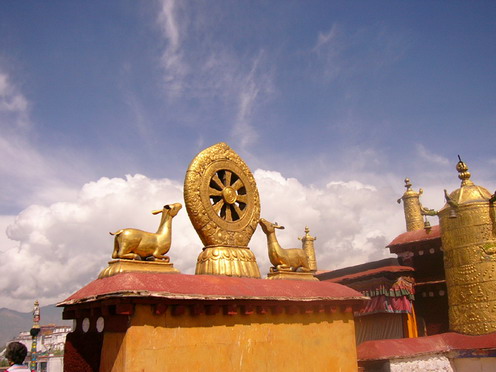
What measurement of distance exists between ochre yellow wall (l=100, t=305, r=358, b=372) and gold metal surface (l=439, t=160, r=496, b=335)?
249 inches

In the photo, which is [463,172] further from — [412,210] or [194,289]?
[194,289]

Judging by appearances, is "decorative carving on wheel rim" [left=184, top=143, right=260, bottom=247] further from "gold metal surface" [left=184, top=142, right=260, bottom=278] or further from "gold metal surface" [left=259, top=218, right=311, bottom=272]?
"gold metal surface" [left=259, top=218, right=311, bottom=272]

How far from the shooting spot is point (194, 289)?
9109 millimetres

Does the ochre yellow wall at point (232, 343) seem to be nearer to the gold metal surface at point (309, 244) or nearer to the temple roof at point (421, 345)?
the temple roof at point (421, 345)

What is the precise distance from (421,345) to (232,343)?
8439mm

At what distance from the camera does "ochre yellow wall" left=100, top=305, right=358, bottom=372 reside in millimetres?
8250

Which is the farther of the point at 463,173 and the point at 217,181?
the point at 463,173

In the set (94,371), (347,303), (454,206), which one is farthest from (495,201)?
(94,371)

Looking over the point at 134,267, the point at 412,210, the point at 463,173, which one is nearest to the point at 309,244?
the point at 412,210

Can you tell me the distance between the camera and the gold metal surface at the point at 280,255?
12.1 meters

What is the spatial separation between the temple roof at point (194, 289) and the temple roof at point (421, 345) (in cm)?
377

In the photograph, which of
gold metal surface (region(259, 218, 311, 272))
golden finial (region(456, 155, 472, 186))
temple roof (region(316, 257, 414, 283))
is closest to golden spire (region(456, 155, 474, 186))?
golden finial (region(456, 155, 472, 186))

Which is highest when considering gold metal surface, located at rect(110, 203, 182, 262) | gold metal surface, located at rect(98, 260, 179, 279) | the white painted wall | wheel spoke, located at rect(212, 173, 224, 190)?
wheel spoke, located at rect(212, 173, 224, 190)

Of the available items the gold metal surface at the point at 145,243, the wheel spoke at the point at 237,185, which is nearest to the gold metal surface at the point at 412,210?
the wheel spoke at the point at 237,185
